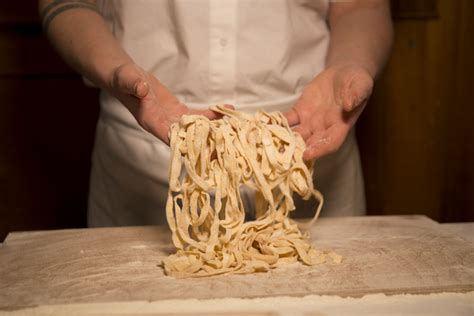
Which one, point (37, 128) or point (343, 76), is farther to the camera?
point (37, 128)

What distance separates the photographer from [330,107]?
4.79 feet

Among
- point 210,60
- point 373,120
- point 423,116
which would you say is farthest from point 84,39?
point 423,116

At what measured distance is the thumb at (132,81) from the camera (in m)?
1.31

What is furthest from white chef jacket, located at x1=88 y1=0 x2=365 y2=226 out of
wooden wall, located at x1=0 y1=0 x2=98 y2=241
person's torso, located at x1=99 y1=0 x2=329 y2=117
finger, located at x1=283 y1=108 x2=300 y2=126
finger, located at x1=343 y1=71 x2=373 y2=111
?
wooden wall, located at x1=0 y1=0 x2=98 y2=241

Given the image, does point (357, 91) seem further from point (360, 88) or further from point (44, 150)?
point (44, 150)

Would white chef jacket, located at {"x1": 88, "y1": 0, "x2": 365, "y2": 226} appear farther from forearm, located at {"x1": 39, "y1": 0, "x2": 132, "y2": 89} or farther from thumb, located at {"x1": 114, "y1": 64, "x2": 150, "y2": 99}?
thumb, located at {"x1": 114, "y1": 64, "x2": 150, "y2": 99}

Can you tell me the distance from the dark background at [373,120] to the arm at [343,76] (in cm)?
71

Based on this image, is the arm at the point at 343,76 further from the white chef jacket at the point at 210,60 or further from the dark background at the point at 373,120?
the dark background at the point at 373,120

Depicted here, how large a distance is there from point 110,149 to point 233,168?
507 millimetres

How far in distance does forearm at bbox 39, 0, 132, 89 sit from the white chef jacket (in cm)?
8

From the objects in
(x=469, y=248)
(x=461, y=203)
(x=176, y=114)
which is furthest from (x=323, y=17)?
(x=461, y=203)

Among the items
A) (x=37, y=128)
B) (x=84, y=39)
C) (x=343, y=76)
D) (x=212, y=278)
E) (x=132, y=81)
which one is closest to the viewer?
(x=212, y=278)

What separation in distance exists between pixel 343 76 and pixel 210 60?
12.0 inches

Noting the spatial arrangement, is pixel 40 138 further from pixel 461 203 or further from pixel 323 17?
pixel 461 203
